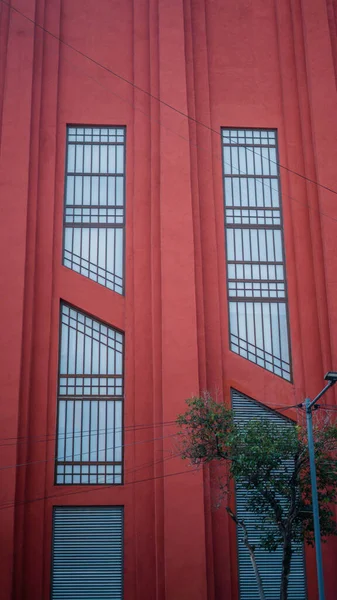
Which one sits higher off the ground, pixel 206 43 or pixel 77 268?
pixel 206 43

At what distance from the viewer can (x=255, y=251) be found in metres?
22.6

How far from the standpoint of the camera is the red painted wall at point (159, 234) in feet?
63.9

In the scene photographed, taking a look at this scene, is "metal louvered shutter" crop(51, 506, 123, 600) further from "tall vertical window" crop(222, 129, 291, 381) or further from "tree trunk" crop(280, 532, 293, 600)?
"tall vertical window" crop(222, 129, 291, 381)

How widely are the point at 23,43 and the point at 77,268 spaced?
7.13 metres

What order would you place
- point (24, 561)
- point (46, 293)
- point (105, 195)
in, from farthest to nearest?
1. point (105, 195)
2. point (46, 293)
3. point (24, 561)

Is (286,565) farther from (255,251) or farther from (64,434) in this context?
(255,251)

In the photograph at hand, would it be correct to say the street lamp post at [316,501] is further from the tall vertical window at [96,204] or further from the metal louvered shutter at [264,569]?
the tall vertical window at [96,204]

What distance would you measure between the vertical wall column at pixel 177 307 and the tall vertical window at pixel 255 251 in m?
1.56

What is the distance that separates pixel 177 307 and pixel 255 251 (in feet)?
10.6

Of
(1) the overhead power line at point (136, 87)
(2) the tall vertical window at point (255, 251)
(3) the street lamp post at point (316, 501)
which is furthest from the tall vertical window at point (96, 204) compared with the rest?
(3) the street lamp post at point (316, 501)

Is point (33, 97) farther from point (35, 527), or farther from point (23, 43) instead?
point (35, 527)

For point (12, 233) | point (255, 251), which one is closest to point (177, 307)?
point (255, 251)

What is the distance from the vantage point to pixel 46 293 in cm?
2139

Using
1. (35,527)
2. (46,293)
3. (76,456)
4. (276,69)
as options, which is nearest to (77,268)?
(46,293)
